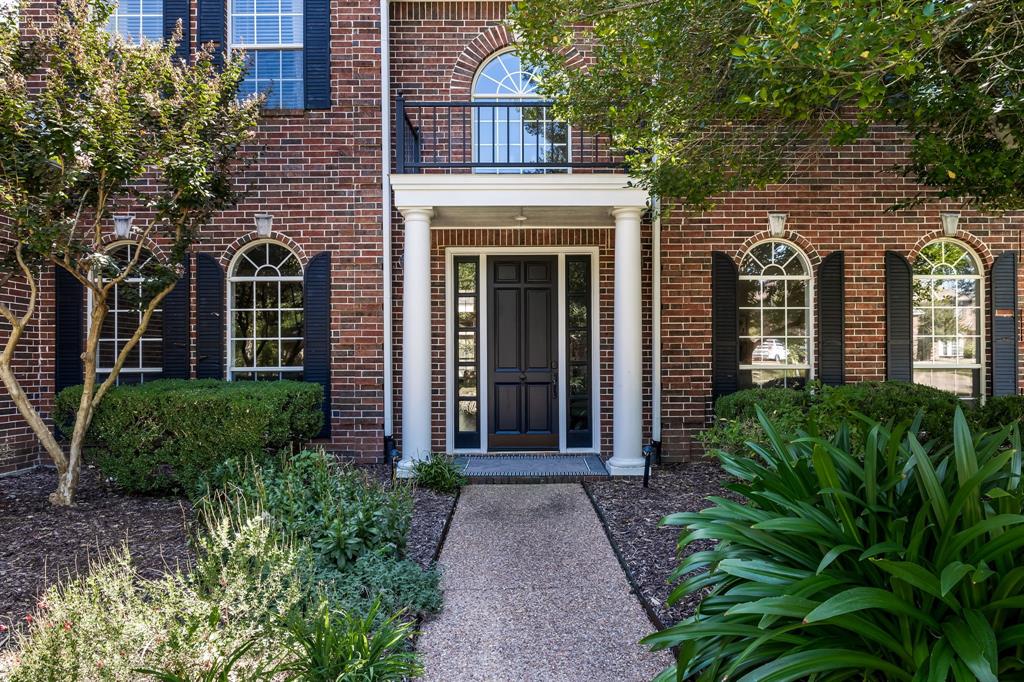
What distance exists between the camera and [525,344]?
6953 millimetres

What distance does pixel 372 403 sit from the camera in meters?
6.59

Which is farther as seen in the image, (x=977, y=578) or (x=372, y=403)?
(x=372, y=403)

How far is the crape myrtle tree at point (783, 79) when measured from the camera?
286 centimetres

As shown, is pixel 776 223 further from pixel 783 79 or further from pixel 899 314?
pixel 783 79

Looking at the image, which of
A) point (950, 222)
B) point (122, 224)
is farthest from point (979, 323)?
point (122, 224)

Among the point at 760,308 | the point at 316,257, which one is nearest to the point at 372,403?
the point at 316,257

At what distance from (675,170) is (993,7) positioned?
209 cm

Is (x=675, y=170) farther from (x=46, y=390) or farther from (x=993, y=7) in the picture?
(x=46, y=390)

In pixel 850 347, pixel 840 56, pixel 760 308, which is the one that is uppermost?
pixel 840 56

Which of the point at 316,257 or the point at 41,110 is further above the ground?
the point at 41,110

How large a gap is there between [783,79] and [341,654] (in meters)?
3.82

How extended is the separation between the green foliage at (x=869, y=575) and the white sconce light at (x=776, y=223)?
4.58 m

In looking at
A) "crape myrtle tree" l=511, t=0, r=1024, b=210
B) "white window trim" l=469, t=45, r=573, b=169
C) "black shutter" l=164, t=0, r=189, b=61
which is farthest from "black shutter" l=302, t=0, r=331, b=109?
"crape myrtle tree" l=511, t=0, r=1024, b=210

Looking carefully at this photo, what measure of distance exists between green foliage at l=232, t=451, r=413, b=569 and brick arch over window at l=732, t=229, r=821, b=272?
190 inches
